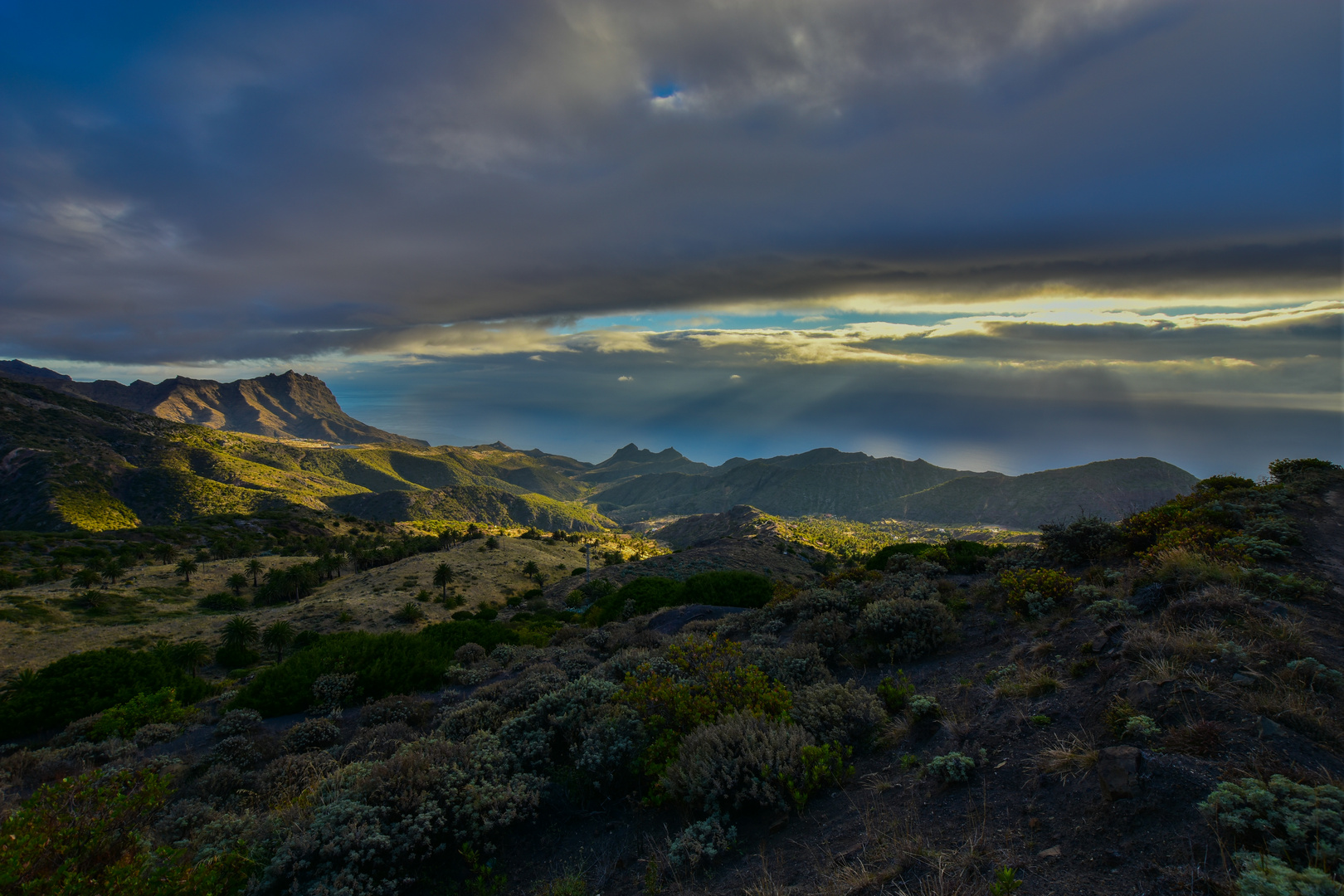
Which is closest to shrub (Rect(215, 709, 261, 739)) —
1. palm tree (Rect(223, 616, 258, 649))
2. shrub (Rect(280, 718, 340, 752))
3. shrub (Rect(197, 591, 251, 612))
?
shrub (Rect(280, 718, 340, 752))

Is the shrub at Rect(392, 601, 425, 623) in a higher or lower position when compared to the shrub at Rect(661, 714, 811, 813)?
lower

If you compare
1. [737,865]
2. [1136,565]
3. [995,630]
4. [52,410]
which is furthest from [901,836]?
[52,410]

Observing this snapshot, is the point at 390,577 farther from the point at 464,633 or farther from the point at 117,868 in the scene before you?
the point at 117,868

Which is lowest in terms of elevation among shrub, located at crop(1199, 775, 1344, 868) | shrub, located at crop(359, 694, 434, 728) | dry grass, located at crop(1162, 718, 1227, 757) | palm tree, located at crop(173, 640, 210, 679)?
palm tree, located at crop(173, 640, 210, 679)

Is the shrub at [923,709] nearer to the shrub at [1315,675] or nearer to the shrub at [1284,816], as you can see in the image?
the shrub at [1284,816]

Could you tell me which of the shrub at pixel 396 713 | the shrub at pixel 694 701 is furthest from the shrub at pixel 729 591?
the shrub at pixel 694 701

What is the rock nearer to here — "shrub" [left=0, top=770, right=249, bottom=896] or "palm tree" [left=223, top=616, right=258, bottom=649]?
"shrub" [left=0, top=770, right=249, bottom=896]

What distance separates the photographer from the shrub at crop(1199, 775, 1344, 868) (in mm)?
3266

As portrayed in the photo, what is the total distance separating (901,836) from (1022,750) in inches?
78.3

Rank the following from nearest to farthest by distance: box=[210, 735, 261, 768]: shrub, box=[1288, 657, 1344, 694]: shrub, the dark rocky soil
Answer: the dark rocky soil, box=[1288, 657, 1344, 694]: shrub, box=[210, 735, 261, 768]: shrub

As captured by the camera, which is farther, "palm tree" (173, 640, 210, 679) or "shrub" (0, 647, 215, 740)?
"palm tree" (173, 640, 210, 679)

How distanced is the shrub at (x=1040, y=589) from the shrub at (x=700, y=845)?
25.8 feet

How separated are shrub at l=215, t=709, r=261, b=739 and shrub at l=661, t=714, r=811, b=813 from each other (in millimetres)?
12110

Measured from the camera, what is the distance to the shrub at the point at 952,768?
5.40 meters
